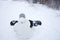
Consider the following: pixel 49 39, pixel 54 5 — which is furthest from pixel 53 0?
pixel 49 39

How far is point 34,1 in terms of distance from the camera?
8.06ft

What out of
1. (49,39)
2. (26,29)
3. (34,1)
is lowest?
(49,39)

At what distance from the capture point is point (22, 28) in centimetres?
94

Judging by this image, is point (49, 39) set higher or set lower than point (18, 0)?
lower

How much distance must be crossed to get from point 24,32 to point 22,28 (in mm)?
41

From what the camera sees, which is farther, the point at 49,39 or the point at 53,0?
the point at 53,0

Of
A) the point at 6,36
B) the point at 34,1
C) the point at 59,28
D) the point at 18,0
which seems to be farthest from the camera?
the point at 18,0

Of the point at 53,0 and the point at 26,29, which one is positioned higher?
the point at 53,0

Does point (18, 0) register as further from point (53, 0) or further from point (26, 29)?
point (26, 29)

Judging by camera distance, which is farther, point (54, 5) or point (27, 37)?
point (54, 5)

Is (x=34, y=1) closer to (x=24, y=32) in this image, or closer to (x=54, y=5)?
(x=54, y=5)

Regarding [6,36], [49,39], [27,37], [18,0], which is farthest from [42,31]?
[18,0]

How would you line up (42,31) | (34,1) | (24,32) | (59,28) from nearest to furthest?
(24,32)
(42,31)
(59,28)
(34,1)

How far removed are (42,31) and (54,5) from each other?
1.20 meters
